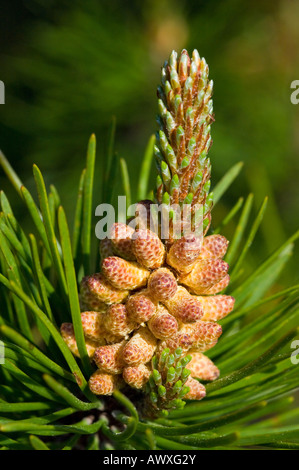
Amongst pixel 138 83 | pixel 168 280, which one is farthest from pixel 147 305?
pixel 138 83

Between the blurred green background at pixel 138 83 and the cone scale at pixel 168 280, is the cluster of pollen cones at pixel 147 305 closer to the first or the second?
the cone scale at pixel 168 280

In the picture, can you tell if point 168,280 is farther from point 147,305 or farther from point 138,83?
point 138,83

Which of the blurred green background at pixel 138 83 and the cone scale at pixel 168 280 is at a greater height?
the blurred green background at pixel 138 83

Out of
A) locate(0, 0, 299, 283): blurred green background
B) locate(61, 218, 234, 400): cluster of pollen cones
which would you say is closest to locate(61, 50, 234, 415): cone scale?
locate(61, 218, 234, 400): cluster of pollen cones

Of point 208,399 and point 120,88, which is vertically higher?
point 120,88

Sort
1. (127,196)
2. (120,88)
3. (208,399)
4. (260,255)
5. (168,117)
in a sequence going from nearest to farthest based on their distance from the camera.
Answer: (168,117) → (208,399) → (127,196) → (260,255) → (120,88)

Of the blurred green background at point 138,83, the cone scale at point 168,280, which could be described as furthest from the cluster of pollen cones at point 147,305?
the blurred green background at point 138,83

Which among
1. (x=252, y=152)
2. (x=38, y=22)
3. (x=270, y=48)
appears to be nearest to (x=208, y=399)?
(x=252, y=152)
